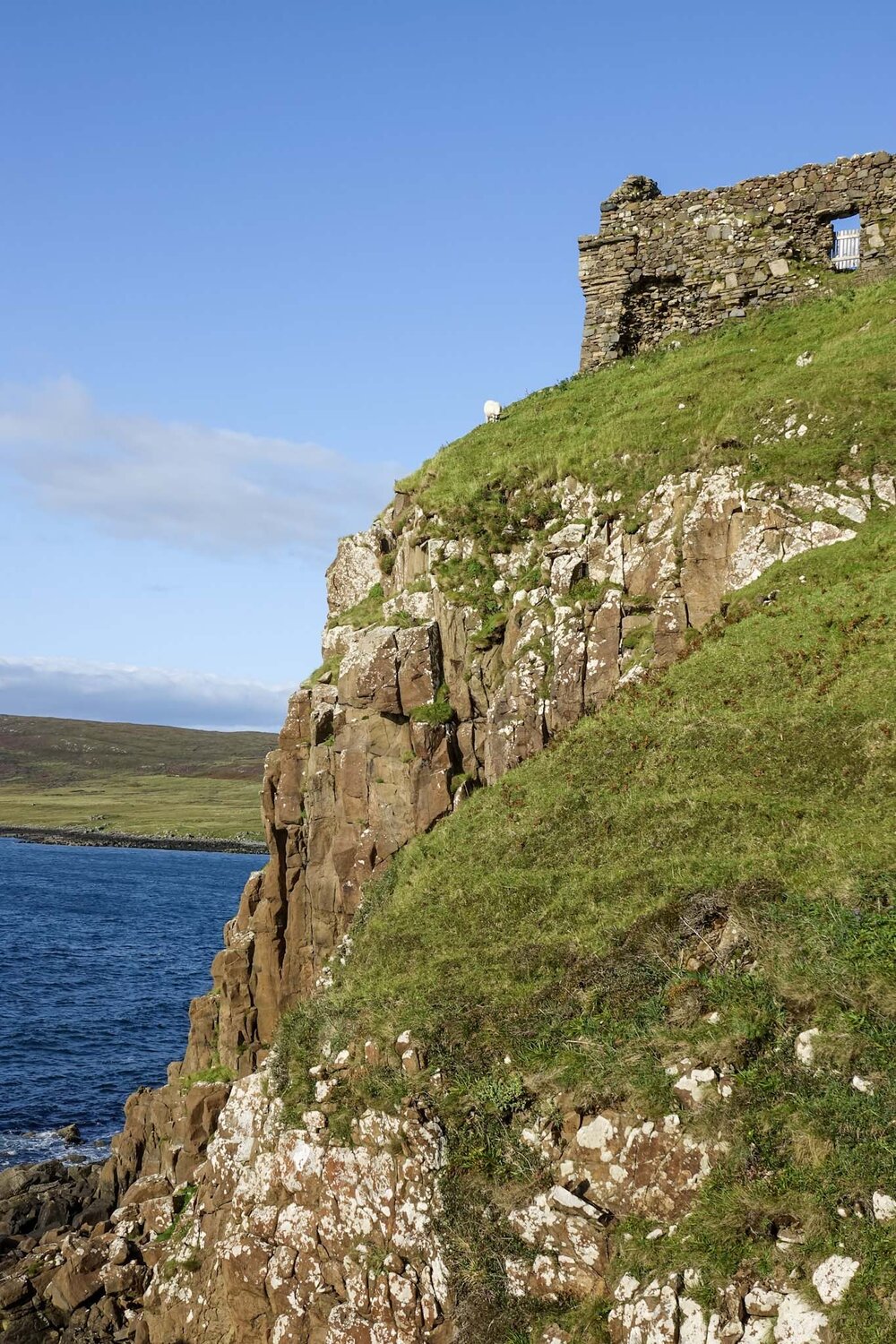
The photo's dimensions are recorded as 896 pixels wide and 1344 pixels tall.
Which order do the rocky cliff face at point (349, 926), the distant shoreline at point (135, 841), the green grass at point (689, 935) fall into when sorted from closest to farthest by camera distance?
the green grass at point (689, 935)
the rocky cliff face at point (349, 926)
the distant shoreline at point (135, 841)

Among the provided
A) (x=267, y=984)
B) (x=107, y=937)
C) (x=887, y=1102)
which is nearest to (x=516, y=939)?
(x=887, y=1102)

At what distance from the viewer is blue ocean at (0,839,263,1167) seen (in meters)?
44.2

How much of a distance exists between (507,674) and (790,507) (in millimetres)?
9668

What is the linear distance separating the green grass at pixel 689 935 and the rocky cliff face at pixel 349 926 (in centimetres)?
70

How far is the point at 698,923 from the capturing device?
19.7 metres

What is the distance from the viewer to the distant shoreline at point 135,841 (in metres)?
156

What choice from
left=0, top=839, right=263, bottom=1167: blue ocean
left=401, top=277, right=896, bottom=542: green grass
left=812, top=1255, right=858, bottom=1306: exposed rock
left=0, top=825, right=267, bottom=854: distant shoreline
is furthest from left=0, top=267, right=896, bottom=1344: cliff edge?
left=0, top=825, right=267, bottom=854: distant shoreline

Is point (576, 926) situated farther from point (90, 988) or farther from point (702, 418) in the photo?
point (90, 988)

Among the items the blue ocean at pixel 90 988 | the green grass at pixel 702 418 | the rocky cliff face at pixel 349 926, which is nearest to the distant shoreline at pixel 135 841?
the blue ocean at pixel 90 988

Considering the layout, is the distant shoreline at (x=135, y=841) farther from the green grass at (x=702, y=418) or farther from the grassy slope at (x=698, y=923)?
the grassy slope at (x=698, y=923)

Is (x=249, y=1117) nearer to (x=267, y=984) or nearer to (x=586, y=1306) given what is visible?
(x=586, y=1306)

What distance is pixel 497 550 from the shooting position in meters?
34.7

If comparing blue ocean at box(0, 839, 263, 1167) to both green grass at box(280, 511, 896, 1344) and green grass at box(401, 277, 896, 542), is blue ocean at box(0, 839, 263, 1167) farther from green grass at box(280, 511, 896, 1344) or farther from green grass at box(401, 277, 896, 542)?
green grass at box(401, 277, 896, 542)

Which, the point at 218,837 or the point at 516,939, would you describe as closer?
the point at 516,939
